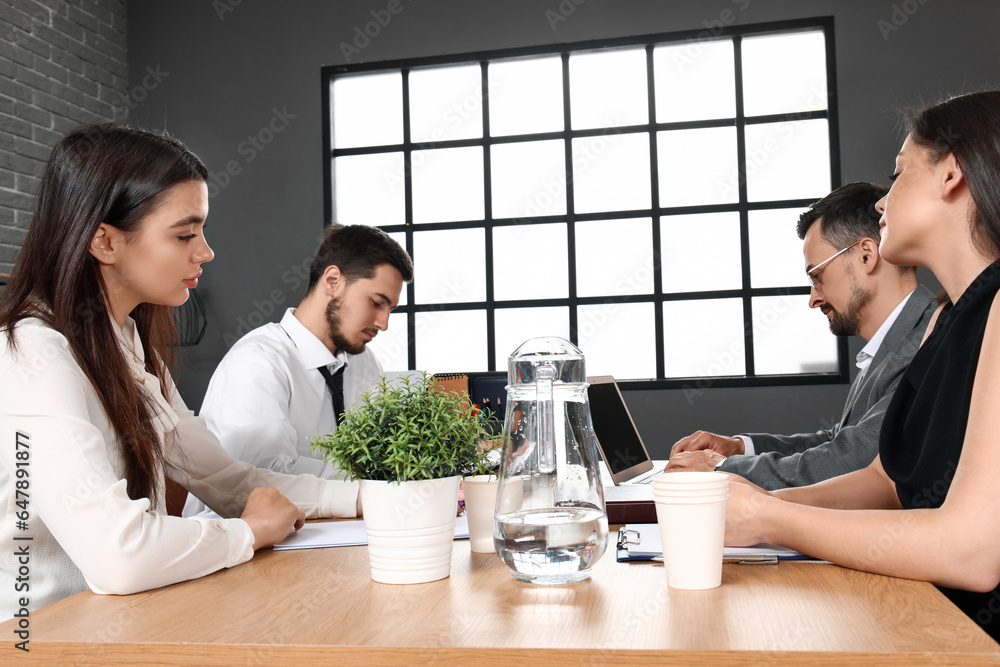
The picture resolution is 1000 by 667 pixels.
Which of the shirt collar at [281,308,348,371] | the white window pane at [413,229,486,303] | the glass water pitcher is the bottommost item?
the glass water pitcher

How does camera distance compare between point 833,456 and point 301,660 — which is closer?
point 301,660

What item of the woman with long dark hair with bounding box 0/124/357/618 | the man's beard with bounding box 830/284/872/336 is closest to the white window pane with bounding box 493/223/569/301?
the man's beard with bounding box 830/284/872/336

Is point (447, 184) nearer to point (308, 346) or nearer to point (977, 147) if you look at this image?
point (308, 346)

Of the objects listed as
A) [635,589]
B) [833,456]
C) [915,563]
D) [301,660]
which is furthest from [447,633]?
[833,456]

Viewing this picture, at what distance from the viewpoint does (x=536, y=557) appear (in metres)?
0.89

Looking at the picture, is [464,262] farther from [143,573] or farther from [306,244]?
[143,573]

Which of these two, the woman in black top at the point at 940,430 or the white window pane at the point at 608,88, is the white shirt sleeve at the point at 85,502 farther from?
the white window pane at the point at 608,88

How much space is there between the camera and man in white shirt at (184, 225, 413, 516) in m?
2.17

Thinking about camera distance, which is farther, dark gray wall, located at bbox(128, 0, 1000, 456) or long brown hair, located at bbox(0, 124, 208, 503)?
dark gray wall, located at bbox(128, 0, 1000, 456)

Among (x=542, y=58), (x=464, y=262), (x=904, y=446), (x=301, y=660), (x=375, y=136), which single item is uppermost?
(x=542, y=58)

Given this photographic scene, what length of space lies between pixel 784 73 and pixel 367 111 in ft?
7.77

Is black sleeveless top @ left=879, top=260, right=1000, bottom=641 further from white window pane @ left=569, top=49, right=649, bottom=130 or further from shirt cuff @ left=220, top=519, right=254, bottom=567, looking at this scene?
white window pane @ left=569, top=49, right=649, bottom=130

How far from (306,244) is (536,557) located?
4.01 m

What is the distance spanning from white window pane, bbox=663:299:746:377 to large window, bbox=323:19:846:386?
0.01 meters
